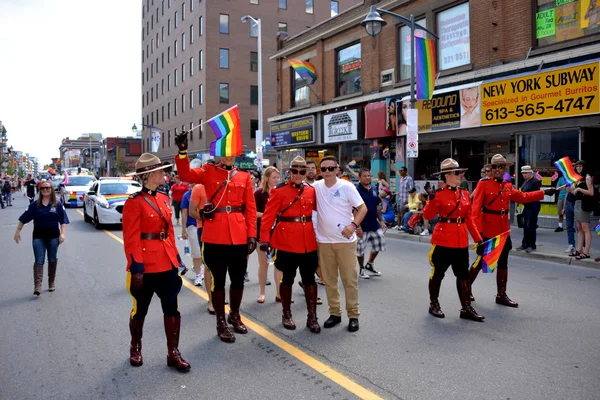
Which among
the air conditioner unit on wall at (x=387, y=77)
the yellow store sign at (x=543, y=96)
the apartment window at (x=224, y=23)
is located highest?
the apartment window at (x=224, y=23)

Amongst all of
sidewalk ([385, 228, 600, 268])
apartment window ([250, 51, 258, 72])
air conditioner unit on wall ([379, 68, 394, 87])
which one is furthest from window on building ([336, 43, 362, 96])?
apartment window ([250, 51, 258, 72])

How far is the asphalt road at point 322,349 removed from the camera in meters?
4.15

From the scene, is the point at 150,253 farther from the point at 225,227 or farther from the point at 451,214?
the point at 451,214

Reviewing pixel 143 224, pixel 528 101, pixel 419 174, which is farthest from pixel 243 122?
pixel 143 224

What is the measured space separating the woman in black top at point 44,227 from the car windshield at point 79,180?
2219 cm

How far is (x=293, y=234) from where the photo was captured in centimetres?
575

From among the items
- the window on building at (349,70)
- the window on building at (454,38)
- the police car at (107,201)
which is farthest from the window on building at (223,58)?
the window on building at (454,38)

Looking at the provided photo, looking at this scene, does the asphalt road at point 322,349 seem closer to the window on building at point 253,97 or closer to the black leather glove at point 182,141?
the black leather glove at point 182,141

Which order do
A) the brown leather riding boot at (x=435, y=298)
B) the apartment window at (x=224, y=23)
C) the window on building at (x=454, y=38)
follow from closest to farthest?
the brown leather riding boot at (x=435, y=298) < the window on building at (x=454, y=38) < the apartment window at (x=224, y=23)

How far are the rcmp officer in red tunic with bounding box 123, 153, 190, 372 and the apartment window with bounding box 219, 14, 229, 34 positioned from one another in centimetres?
4389

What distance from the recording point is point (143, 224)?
4551 millimetres

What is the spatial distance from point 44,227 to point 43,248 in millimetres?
320

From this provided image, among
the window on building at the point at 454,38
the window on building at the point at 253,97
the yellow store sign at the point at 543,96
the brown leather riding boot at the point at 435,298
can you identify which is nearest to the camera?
the brown leather riding boot at the point at 435,298

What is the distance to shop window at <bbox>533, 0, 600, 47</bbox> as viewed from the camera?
45.9ft
